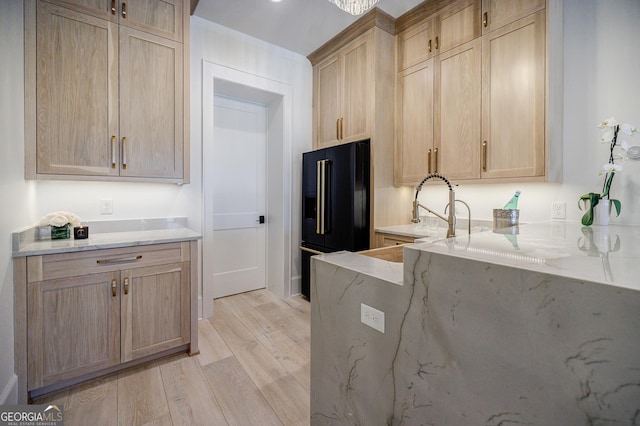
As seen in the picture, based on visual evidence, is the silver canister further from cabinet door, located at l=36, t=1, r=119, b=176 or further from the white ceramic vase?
cabinet door, located at l=36, t=1, r=119, b=176

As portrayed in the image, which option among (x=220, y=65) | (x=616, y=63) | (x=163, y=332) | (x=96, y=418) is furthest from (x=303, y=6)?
(x=96, y=418)

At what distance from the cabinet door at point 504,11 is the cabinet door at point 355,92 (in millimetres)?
991

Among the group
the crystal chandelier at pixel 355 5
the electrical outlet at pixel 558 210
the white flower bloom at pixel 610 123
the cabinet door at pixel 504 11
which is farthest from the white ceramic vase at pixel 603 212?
the crystal chandelier at pixel 355 5

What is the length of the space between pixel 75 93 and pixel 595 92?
3473mm

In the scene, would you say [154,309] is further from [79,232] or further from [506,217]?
[506,217]

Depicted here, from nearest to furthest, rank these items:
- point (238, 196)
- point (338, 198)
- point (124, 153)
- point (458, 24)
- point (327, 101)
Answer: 1. point (124, 153)
2. point (458, 24)
3. point (338, 198)
4. point (327, 101)
5. point (238, 196)

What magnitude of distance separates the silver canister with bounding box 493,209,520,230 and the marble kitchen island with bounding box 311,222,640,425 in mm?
967

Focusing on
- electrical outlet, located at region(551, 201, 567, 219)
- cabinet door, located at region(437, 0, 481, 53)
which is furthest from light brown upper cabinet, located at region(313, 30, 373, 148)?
electrical outlet, located at region(551, 201, 567, 219)

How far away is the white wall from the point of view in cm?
181

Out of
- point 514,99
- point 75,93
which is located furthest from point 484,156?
point 75,93

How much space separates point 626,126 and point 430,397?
6.33 feet

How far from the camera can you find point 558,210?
83.8 inches

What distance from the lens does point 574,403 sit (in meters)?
0.58

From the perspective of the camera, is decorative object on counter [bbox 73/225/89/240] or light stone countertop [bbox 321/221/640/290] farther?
decorative object on counter [bbox 73/225/89/240]
